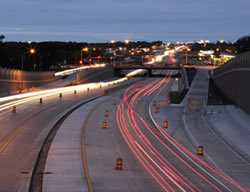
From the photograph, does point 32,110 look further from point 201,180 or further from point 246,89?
point 201,180

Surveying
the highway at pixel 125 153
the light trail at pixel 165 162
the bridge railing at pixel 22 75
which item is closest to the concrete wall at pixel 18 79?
the bridge railing at pixel 22 75

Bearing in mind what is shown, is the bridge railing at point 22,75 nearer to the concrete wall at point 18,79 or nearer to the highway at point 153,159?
the concrete wall at point 18,79

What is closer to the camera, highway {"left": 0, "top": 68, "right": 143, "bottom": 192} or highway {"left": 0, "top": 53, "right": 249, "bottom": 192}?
highway {"left": 0, "top": 53, "right": 249, "bottom": 192}

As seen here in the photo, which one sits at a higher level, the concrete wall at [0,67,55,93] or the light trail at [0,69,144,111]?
the concrete wall at [0,67,55,93]

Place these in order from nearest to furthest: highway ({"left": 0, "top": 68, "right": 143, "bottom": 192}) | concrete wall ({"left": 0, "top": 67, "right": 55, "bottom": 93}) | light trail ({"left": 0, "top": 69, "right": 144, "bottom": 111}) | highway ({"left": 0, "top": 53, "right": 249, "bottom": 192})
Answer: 1. highway ({"left": 0, "top": 53, "right": 249, "bottom": 192})
2. highway ({"left": 0, "top": 68, "right": 143, "bottom": 192})
3. light trail ({"left": 0, "top": 69, "right": 144, "bottom": 111})
4. concrete wall ({"left": 0, "top": 67, "right": 55, "bottom": 93})

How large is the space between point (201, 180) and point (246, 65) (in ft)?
91.3

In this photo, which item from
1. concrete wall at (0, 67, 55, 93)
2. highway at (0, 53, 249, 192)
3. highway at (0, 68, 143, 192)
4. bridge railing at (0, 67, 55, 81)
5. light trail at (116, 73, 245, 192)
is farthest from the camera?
bridge railing at (0, 67, 55, 81)

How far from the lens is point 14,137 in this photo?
2731 centimetres

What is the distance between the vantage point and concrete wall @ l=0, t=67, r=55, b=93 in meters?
63.3

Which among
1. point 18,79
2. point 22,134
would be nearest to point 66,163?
point 22,134

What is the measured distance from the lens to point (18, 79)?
7131cm

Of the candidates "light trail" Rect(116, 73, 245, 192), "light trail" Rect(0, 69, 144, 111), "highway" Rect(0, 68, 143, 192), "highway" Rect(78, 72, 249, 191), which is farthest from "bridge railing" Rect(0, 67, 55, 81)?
"light trail" Rect(116, 73, 245, 192)

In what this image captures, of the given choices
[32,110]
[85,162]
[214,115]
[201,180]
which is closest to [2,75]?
[32,110]

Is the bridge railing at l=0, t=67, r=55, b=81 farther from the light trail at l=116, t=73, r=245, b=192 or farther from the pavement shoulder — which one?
the pavement shoulder
